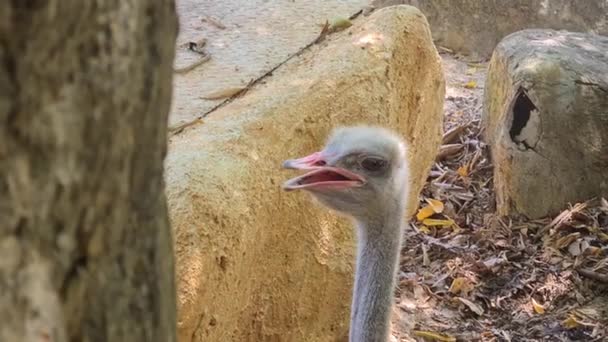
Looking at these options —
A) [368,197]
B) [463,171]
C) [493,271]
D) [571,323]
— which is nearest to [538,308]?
[571,323]

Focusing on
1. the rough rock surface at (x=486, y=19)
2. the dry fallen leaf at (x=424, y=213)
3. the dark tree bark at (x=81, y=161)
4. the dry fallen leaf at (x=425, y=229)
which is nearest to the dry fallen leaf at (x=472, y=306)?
the dry fallen leaf at (x=425, y=229)

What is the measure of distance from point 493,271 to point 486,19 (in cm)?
286

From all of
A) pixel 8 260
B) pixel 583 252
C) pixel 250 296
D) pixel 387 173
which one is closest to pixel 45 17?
pixel 8 260

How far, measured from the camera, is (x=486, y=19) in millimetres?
7305

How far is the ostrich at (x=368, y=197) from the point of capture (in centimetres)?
308

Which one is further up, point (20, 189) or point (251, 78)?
point (20, 189)

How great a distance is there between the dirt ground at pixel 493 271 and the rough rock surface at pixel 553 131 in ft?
0.36

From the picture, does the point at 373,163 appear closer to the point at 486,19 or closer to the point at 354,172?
the point at 354,172

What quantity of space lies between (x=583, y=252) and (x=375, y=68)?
156cm

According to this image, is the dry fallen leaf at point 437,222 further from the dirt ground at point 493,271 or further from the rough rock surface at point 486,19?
the rough rock surface at point 486,19

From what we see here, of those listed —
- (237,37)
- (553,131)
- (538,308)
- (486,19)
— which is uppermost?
(237,37)

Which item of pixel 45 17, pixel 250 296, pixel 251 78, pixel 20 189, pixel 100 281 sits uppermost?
pixel 45 17

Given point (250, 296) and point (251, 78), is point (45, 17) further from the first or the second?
point (251, 78)

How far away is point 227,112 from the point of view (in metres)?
3.76
